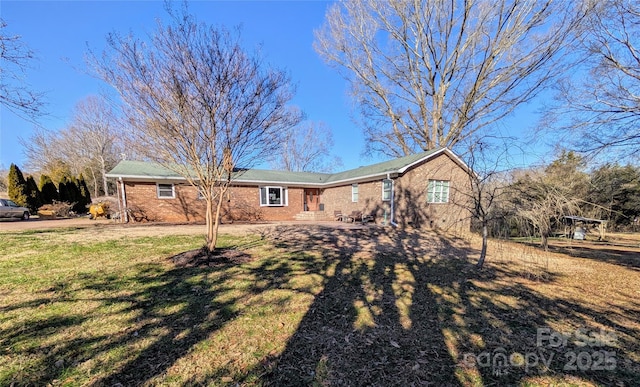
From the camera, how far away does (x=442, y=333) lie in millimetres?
3090

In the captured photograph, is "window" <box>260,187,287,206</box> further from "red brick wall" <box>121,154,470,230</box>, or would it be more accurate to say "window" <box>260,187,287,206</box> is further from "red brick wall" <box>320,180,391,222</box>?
"red brick wall" <box>320,180,391,222</box>

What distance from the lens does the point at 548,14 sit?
1390 cm

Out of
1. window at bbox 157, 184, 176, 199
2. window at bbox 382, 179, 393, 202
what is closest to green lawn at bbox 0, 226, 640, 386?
window at bbox 382, 179, 393, 202

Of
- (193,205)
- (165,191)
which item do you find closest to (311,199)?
(193,205)

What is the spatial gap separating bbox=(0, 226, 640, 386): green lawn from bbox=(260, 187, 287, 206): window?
34.1 ft

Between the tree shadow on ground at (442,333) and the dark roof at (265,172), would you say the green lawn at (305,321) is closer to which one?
the tree shadow on ground at (442,333)

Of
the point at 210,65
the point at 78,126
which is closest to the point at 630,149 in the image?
the point at 210,65

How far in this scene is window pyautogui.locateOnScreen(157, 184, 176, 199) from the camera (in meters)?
13.8

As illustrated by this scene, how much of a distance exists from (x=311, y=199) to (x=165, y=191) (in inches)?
374

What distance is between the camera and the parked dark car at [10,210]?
1441 cm

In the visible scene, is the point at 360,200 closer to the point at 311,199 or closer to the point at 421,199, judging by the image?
the point at 421,199

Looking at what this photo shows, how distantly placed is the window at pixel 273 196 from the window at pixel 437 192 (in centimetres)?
923

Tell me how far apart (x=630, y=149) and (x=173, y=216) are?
63.8ft

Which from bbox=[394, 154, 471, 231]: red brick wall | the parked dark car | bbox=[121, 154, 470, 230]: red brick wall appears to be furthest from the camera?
the parked dark car
